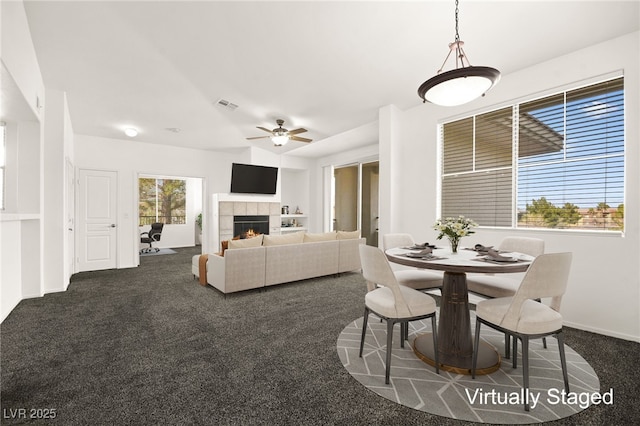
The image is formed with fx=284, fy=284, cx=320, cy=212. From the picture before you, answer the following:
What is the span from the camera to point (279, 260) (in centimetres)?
420

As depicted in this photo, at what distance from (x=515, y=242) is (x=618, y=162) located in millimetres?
1210

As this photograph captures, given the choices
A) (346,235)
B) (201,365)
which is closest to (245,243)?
(346,235)

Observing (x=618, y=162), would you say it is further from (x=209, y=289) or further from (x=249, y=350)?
(x=209, y=289)

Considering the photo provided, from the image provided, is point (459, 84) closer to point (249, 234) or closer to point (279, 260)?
point (279, 260)

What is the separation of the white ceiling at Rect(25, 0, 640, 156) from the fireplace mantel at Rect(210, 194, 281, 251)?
2.51m

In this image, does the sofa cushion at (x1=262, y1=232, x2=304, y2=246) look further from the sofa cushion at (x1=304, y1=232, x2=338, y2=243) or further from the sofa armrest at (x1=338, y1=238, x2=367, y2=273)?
the sofa armrest at (x1=338, y1=238, x2=367, y2=273)

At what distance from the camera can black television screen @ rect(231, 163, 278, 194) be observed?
6.89m

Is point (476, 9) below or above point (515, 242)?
above

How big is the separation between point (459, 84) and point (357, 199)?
5.17 metres

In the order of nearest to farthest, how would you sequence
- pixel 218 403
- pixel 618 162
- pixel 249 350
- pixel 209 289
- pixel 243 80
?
pixel 218 403 < pixel 249 350 < pixel 618 162 < pixel 243 80 < pixel 209 289

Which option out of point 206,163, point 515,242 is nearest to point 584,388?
point 515,242

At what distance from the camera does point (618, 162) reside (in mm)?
2760

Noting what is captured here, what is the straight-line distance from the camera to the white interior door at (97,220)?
221 inches

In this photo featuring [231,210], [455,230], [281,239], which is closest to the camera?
[455,230]
